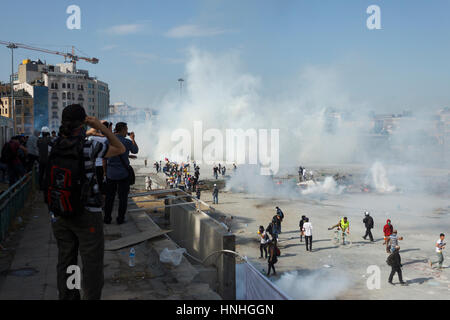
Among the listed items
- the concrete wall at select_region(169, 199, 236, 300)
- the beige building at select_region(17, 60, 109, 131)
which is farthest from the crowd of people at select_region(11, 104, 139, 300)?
the beige building at select_region(17, 60, 109, 131)

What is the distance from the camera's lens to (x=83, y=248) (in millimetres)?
2863

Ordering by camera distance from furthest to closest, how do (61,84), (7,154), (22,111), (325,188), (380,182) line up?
(61,84), (22,111), (380,182), (325,188), (7,154)

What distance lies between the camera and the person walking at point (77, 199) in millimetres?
2723

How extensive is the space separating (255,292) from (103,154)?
6.57ft

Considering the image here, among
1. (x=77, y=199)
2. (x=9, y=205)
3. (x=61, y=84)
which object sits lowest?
(x=9, y=205)

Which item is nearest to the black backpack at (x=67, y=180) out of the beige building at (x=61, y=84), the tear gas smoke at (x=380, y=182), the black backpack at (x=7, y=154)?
the black backpack at (x=7, y=154)

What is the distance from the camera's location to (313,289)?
36.6 ft

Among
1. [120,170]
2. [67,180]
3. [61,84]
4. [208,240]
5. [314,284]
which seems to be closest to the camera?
[67,180]

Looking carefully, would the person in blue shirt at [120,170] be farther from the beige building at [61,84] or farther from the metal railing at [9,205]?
the beige building at [61,84]

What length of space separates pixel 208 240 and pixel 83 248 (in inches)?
117

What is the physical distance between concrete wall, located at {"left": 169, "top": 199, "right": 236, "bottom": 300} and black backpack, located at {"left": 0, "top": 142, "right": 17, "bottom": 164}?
3.82m

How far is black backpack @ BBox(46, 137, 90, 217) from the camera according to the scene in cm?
271

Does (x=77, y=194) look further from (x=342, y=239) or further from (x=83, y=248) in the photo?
(x=342, y=239)

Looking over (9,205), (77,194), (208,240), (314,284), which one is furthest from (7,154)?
(314,284)
